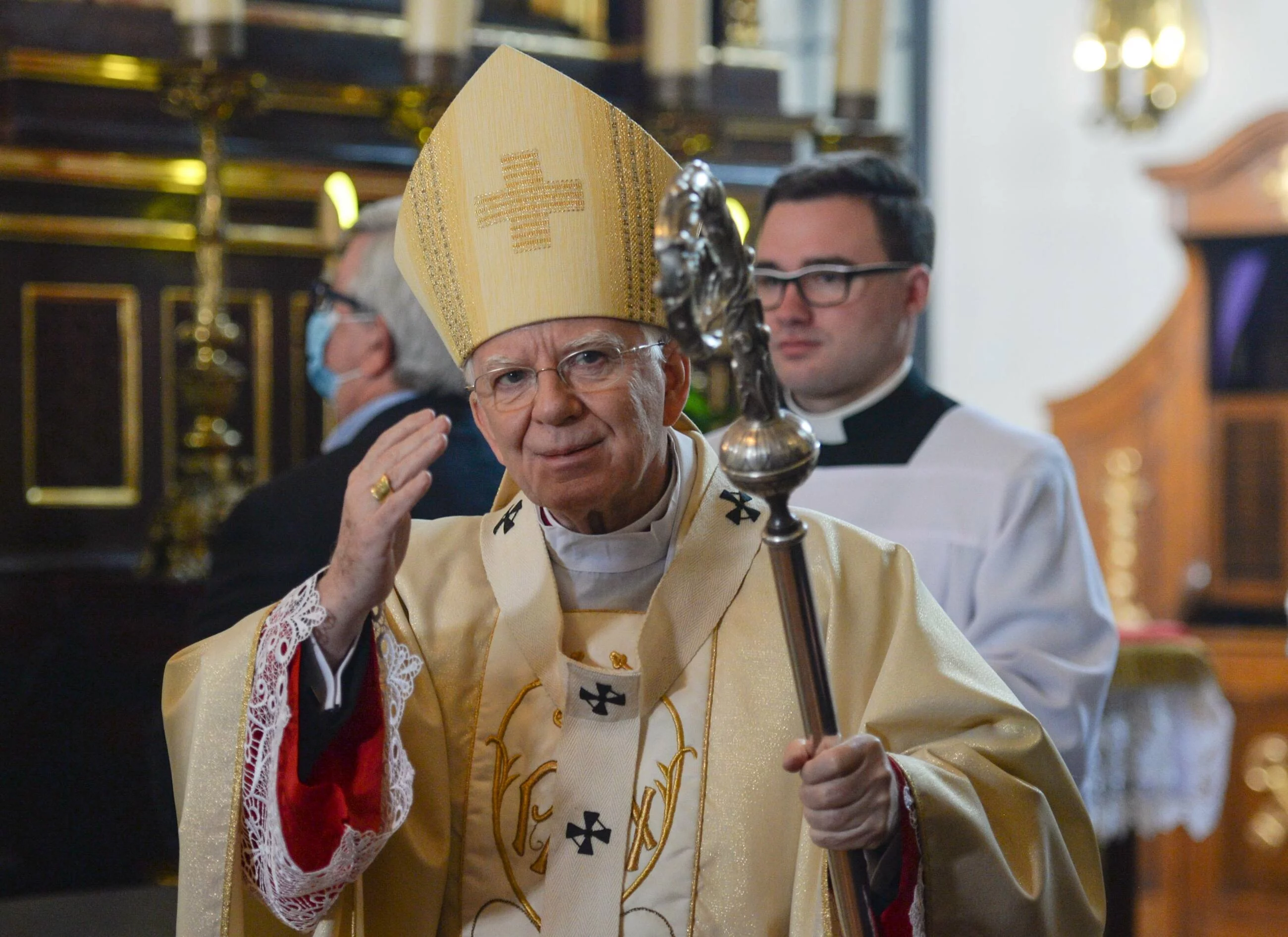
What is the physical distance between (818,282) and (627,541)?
1.14 m

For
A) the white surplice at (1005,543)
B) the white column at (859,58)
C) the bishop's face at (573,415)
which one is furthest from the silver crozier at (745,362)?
the white column at (859,58)

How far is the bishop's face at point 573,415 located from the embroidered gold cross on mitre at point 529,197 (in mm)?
180

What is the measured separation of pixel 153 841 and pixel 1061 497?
222cm

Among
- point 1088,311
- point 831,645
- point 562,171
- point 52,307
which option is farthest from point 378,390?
point 1088,311

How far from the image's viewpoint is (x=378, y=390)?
3.71m

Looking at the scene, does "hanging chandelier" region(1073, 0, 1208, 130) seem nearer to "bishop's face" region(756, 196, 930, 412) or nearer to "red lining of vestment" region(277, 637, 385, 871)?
"bishop's face" region(756, 196, 930, 412)

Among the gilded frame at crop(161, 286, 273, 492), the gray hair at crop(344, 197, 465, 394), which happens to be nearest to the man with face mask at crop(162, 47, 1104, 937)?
the gray hair at crop(344, 197, 465, 394)

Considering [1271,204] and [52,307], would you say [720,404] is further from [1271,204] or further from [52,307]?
[1271,204]

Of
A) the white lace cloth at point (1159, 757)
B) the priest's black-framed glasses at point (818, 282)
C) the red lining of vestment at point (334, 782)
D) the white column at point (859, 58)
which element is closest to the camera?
the red lining of vestment at point (334, 782)

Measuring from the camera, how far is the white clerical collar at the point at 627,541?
→ 2506 mm

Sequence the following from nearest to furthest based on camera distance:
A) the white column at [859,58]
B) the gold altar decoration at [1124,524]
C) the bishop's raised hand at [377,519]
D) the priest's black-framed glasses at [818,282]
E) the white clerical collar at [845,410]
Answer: the bishop's raised hand at [377,519]
the priest's black-framed glasses at [818,282]
the white clerical collar at [845,410]
the white column at [859,58]
the gold altar decoration at [1124,524]

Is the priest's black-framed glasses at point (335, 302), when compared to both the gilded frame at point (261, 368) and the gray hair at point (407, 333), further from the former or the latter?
the gilded frame at point (261, 368)

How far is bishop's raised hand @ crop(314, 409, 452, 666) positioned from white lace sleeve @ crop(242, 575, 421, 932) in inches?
1.7

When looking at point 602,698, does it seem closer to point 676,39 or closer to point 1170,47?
point 676,39
